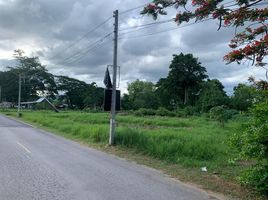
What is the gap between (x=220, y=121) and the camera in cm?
4225

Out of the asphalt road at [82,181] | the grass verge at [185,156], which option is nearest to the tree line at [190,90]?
the grass verge at [185,156]

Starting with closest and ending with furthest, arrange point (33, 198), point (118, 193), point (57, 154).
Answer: point (33, 198), point (118, 193), point (57, 154)

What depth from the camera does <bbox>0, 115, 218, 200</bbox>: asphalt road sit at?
9047mm

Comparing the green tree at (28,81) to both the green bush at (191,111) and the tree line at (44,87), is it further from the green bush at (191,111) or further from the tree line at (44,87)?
the green bush at (191,111)

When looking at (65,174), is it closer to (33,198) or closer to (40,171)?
(40,171)

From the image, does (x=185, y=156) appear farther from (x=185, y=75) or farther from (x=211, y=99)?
(x=185, y=75)

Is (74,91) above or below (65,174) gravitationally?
above

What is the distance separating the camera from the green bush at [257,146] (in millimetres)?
9695

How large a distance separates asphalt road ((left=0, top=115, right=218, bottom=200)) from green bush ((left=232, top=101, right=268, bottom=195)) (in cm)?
126

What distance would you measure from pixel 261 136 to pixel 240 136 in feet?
2.98

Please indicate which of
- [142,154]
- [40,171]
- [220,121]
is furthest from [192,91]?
Answer: [40,171]

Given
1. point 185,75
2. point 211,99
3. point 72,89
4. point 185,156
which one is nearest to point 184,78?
point 185,75

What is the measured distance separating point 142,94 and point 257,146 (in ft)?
351

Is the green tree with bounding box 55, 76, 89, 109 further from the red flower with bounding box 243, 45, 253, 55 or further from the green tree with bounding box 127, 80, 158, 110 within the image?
the red flower with bounding box 243, 45, 253, 55
